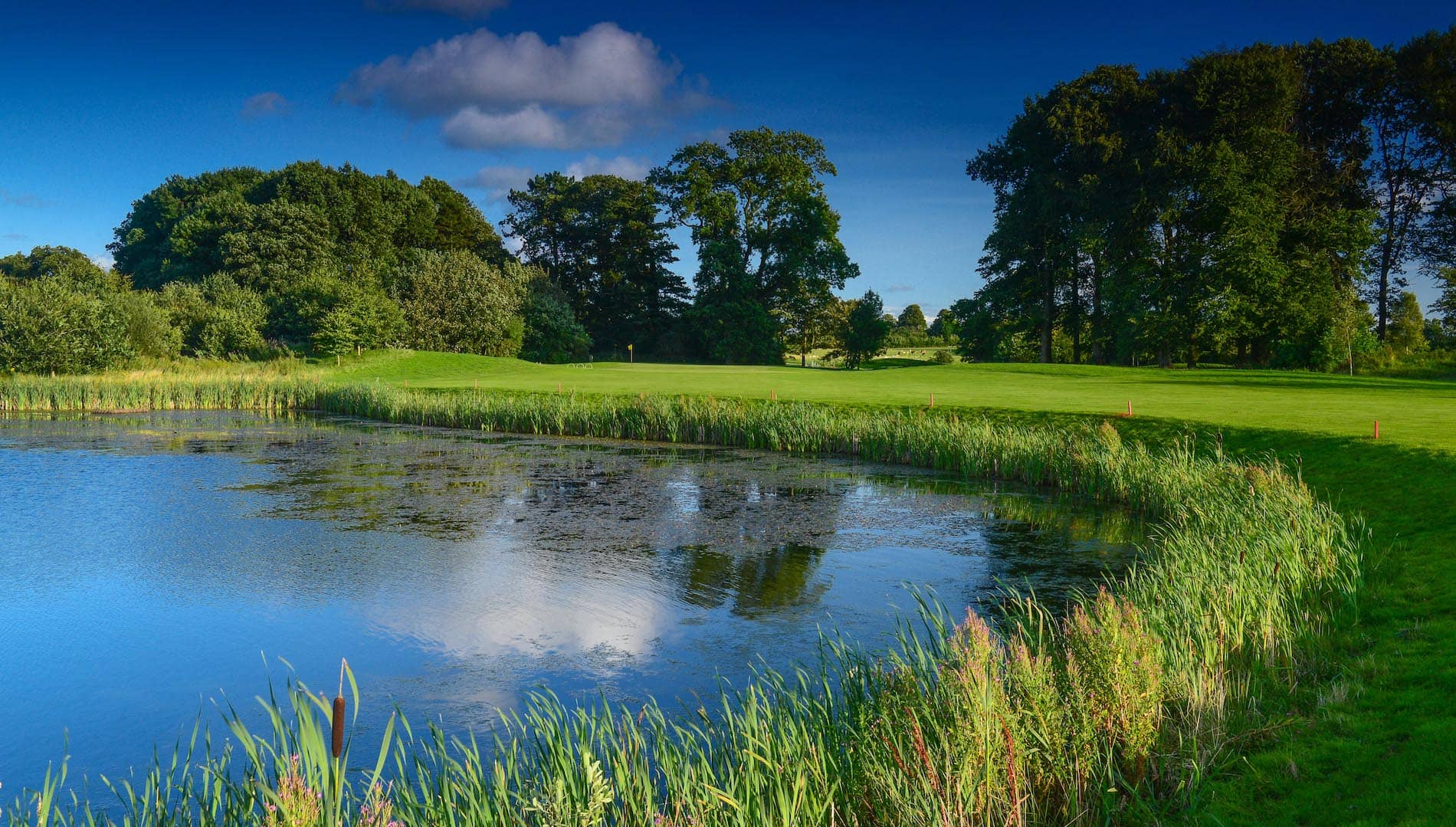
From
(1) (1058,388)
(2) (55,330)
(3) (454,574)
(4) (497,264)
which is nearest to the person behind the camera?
(3) (454,574)

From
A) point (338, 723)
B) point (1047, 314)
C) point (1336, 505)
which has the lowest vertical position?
point (1336, 505)

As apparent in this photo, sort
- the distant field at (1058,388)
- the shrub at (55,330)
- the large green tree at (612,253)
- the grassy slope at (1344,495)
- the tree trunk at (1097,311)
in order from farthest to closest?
the large green tree at (612,253) < the tree trunk at (1097,311) < the shrub at (55,330) < the distant field at (1058,388) < the grassy slope at (1344,495)

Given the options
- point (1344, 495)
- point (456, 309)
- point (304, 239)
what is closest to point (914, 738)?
point (1344, 495)

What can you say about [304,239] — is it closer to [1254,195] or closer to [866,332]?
[866,332]

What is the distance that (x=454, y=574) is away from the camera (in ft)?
37.0

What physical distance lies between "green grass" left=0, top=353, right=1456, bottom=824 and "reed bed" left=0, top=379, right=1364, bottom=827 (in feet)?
0.88

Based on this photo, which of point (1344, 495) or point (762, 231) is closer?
point (1344, 495)

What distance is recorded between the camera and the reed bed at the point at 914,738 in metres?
4.11

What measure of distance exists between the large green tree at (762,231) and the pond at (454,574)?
40448 mm

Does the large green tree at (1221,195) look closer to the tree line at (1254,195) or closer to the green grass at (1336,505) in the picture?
the tree line at (1254,195)

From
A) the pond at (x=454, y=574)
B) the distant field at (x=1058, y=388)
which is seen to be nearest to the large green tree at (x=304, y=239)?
the distant field at (x=1058, y=388)

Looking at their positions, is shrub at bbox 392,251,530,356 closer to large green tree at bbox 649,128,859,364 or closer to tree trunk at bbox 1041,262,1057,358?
large green tree at bbox 649,128,859,364

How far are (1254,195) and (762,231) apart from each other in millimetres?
30253

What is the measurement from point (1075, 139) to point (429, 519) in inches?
1432
